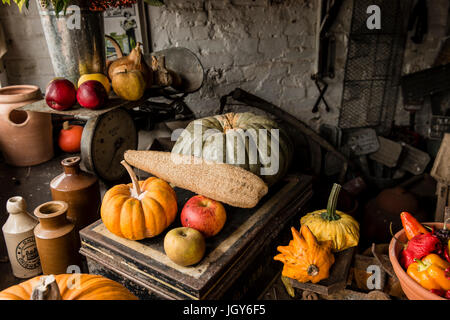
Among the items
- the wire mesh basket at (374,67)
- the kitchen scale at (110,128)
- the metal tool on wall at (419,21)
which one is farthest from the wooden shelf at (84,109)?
the metal tool on wall at (419,21)

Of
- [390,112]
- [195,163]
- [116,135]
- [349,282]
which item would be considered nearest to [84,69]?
[116,135]

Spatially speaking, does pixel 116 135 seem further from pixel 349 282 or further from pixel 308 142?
pixel 308 142

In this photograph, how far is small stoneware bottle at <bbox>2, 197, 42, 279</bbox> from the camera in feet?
4.45

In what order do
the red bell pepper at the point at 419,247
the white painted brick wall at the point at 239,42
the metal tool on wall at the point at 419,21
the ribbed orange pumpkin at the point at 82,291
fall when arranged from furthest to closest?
1. the metal tool on wall at the point at 419,21
2. the white painted brick wall at the point at 239,42
3. the red bell pepper at the point at 419,247
4. the ribbed orange pumpkin at the point at 82,291

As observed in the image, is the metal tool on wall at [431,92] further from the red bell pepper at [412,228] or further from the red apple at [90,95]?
the red apple at [90,95]

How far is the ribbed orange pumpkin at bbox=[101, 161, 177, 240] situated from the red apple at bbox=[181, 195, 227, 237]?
0.23 ft

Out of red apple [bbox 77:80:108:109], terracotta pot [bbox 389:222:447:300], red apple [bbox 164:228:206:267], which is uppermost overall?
red apple [bbox 77:80:108:109]

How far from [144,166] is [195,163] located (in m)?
0.21

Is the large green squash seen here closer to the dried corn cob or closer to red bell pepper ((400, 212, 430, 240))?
the dried corn cob

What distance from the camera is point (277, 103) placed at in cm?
325

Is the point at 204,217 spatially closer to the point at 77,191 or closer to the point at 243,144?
the point at 243,144

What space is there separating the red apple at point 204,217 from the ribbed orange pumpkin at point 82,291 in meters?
0.29

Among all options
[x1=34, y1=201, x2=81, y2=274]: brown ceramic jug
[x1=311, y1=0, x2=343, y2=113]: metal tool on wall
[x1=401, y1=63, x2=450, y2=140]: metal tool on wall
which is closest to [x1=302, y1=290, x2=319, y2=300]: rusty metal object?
[x1=34, y1=201, x2=81, y2=274]: brown ceramic jug

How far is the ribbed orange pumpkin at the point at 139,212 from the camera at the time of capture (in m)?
1.15
